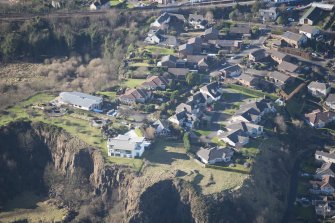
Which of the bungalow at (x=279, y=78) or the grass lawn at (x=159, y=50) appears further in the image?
the grass lawn at (x=159, y=50)

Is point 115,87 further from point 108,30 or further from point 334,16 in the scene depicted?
point 334,16

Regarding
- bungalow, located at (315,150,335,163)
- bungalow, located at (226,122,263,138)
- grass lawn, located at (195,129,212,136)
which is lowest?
bungalow, located at (315,150,335,163)

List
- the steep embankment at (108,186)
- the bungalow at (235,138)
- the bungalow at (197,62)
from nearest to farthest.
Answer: the steep embankment at (108,186), the bungalow at (235,138), the bungalow at (197,62)

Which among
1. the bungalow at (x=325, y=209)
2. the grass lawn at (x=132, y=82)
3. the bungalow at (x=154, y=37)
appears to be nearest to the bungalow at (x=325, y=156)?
the bungalow at (x=325, y=209)

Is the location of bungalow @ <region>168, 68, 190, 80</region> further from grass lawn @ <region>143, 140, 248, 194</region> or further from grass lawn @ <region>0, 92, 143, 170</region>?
grass lawn @ <region>143, 140, 248, 194</region>

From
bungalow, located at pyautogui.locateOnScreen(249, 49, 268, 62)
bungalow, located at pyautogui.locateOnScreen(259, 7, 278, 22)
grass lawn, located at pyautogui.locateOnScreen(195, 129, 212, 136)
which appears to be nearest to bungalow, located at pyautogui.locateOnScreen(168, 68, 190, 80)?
bungalow, located at pyautogui.locateOnScreen(249, 49, 268, 62)

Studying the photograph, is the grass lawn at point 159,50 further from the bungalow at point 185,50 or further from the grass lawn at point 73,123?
the grass lawn at point 73,123

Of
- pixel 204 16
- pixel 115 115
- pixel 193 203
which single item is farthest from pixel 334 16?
pixel 193 203
